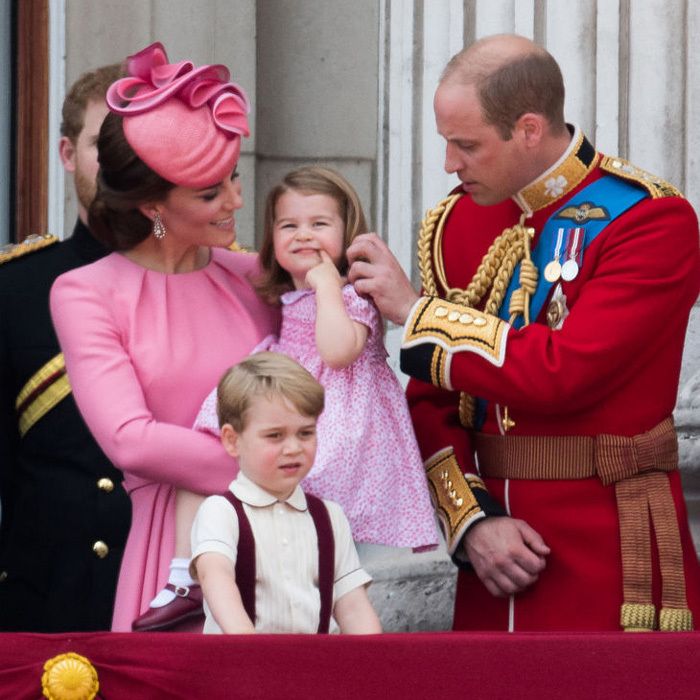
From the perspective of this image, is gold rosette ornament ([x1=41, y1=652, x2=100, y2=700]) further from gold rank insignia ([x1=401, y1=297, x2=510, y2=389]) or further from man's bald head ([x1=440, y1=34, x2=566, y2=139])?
man's bald head ([x1=440, y1=34, x2=566, y2=139])

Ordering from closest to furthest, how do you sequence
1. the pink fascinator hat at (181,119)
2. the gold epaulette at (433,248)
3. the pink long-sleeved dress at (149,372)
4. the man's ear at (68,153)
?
1. the pink long-sleeved dress at (149,372)
2. the pink fascinator hat at (181,119)
3. the gold epaulette at (433,248)
4. the man's ear at (68,153)

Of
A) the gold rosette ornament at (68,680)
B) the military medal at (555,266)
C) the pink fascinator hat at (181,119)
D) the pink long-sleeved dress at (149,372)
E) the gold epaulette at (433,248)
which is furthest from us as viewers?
the gold epaulette at (433,248)

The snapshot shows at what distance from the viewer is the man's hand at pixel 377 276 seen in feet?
12.3

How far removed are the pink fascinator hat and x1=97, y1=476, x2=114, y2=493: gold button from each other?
56cm

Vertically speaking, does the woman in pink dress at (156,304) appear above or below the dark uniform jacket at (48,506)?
above

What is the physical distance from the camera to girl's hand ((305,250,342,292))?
3.72m

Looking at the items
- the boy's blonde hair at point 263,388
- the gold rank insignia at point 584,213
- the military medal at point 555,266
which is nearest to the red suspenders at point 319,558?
the boy's blonde hair at point 263,388

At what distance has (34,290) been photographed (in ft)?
13.1

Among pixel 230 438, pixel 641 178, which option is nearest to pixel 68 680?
pixel 230 438

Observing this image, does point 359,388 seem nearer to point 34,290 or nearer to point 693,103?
point 34,290

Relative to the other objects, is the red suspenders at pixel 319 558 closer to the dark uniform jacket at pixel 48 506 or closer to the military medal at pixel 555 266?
the dark uniform jacket at pixel 48 506

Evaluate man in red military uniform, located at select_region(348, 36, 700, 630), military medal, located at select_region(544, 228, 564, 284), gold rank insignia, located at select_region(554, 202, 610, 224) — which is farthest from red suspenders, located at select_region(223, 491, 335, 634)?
gold rank insignia, located at select_region(554, 202, 610, 224)

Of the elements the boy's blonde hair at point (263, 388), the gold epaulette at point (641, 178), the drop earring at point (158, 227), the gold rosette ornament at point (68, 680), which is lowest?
the gold rosette ornament at point (68, 680)

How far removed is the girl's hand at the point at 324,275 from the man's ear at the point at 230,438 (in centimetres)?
37
